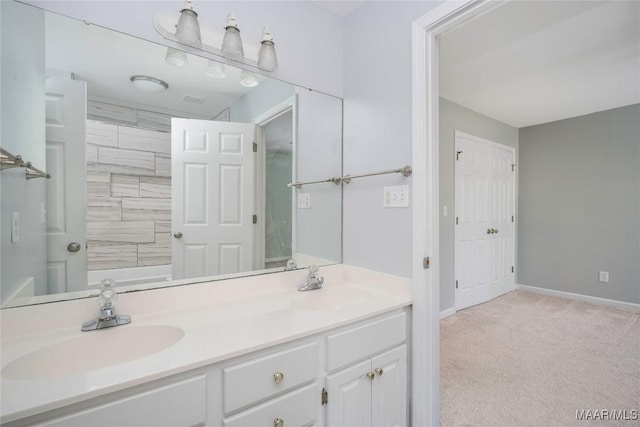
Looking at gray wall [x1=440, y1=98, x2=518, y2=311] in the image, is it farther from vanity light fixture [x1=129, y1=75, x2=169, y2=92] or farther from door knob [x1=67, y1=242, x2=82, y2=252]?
door knob [x1=67, y1=242, x2=82, y2=252]

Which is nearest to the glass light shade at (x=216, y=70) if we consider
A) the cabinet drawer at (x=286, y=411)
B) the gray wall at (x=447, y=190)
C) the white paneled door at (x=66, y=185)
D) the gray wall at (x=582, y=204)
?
the white paneled door at (x=66, y=185)

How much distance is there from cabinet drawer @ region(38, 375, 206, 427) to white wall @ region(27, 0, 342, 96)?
1.34 m

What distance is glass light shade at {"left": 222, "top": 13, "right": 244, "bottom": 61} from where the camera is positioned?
4.36 ft

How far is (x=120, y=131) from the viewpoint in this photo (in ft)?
3.94

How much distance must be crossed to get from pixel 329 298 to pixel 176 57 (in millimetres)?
1379

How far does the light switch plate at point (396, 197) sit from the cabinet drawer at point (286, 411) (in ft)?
2.93

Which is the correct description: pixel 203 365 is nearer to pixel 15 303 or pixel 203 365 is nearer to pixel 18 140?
pixel 15 303

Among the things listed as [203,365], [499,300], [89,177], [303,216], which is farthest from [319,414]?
[499,300]

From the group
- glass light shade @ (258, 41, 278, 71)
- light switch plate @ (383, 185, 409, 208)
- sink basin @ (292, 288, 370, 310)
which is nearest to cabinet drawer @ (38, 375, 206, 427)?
sink basin @ (292, 288, 370, 310)

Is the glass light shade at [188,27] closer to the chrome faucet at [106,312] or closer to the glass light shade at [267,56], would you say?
the glass light shade at [267,56]

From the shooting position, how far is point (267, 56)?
147 cm

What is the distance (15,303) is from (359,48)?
194cm

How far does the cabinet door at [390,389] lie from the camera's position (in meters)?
1.23

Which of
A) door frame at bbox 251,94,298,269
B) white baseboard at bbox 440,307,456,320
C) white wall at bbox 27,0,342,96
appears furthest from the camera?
white baseboard at bbox 440,307,456,320
